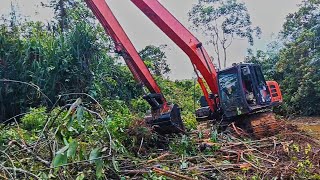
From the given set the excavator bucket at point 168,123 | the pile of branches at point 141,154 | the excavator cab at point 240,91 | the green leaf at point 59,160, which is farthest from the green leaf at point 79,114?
the excavator cab at point 240,91

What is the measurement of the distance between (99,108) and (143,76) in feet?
4.96

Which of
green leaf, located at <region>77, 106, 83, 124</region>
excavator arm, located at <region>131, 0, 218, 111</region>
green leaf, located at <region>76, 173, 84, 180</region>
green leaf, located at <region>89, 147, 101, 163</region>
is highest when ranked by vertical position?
excavator arm, located at <region>131, 0, 218, 111</region>

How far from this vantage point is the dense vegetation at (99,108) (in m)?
2.90

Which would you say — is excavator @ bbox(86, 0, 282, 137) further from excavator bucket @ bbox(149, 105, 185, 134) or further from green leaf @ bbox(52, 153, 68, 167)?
green leaf @ bbox(52, 153, 68, 167)

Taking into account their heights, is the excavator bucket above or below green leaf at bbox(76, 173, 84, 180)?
above

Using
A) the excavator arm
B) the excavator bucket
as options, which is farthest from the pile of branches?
the excavator arm

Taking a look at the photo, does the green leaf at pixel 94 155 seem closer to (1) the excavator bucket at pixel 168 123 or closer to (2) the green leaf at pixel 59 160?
(2) the green leaf at pixel 59 160

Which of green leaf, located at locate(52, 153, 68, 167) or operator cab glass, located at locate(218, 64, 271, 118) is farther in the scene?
operator cab glass, located at locate(218, 64, 271, 118)

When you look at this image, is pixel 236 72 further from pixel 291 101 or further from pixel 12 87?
pixel 291 101

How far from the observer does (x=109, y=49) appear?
10164 millimetres

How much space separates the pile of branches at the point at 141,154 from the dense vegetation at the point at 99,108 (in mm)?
12

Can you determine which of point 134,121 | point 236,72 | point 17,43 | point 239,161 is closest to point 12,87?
point 17,43

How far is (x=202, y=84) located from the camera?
21.4 ft

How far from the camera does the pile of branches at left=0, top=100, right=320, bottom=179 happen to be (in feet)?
8.75
